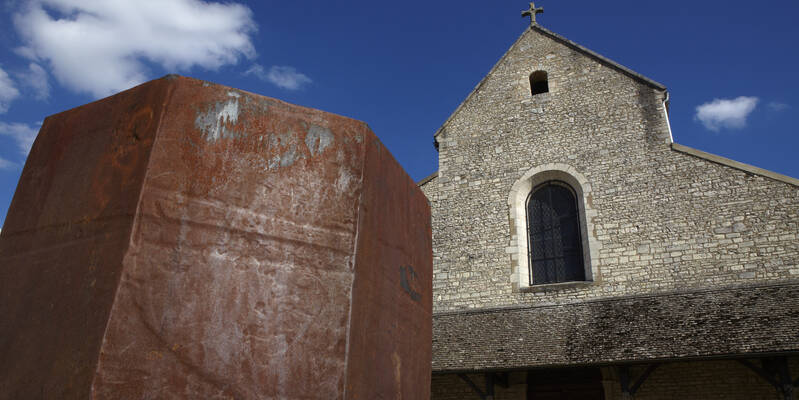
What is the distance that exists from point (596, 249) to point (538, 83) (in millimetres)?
4568

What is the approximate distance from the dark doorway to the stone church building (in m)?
0.02

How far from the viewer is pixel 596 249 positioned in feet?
31.9

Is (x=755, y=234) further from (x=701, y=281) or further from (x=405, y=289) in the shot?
(x=405, y=289)

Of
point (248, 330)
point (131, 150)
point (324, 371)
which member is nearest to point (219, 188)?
point (131, 150)

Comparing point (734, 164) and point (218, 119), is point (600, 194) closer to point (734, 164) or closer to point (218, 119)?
point (734, 164)

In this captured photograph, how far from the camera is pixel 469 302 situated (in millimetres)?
10180

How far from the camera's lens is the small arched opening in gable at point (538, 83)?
12.0 m

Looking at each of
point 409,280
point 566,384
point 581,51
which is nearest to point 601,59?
point 581,51

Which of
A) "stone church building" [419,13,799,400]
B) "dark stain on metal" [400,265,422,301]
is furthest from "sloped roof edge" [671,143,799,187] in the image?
"dark stain on metal" [400,265,422,301]

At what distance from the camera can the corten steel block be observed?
1.37 meters

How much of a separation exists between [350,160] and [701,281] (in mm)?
8825

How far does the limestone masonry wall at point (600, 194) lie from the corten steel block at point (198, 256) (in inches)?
338

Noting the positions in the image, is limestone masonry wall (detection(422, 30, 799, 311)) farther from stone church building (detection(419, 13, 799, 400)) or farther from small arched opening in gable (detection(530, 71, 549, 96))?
small arched opening in gable (detection(530, 71, 549, 96))

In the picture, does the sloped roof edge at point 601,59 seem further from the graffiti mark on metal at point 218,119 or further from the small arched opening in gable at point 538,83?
the graffiti mark on metal at point 218,119
